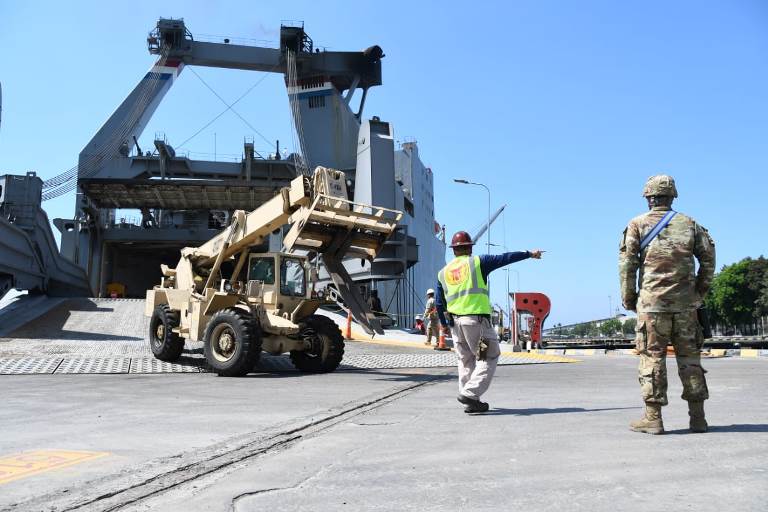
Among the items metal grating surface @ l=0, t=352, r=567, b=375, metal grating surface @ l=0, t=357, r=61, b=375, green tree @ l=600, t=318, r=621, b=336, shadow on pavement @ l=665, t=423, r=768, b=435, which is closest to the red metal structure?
metal grating surface @ l=0, t=352, r=567, b=375

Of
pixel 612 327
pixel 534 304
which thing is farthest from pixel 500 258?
pixel 612 327

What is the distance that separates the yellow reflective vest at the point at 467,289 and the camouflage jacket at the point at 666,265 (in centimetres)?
144

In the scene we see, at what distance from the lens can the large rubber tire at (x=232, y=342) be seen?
10.2 metres

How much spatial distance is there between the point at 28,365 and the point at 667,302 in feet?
35.1

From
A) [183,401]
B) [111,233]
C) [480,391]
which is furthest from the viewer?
[111,233]

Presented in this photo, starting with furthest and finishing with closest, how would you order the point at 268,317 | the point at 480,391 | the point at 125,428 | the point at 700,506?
the point at 268,317 < the point at 480,391 < the point at 125,428 < the point at 700,506

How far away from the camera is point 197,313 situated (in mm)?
11531

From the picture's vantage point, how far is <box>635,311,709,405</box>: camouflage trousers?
14.4 feet

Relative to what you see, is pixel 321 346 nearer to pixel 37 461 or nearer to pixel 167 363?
pixel 167 363

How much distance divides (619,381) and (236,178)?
135 feet

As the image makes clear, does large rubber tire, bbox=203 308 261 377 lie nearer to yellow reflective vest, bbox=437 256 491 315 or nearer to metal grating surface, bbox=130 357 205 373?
metal grating surface, bbox=130 357 205 373

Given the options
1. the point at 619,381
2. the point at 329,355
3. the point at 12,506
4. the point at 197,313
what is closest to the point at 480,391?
the point at 12,506

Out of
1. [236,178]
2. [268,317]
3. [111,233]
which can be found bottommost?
[268,317]

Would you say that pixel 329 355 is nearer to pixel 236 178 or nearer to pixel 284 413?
pixel 284 413
